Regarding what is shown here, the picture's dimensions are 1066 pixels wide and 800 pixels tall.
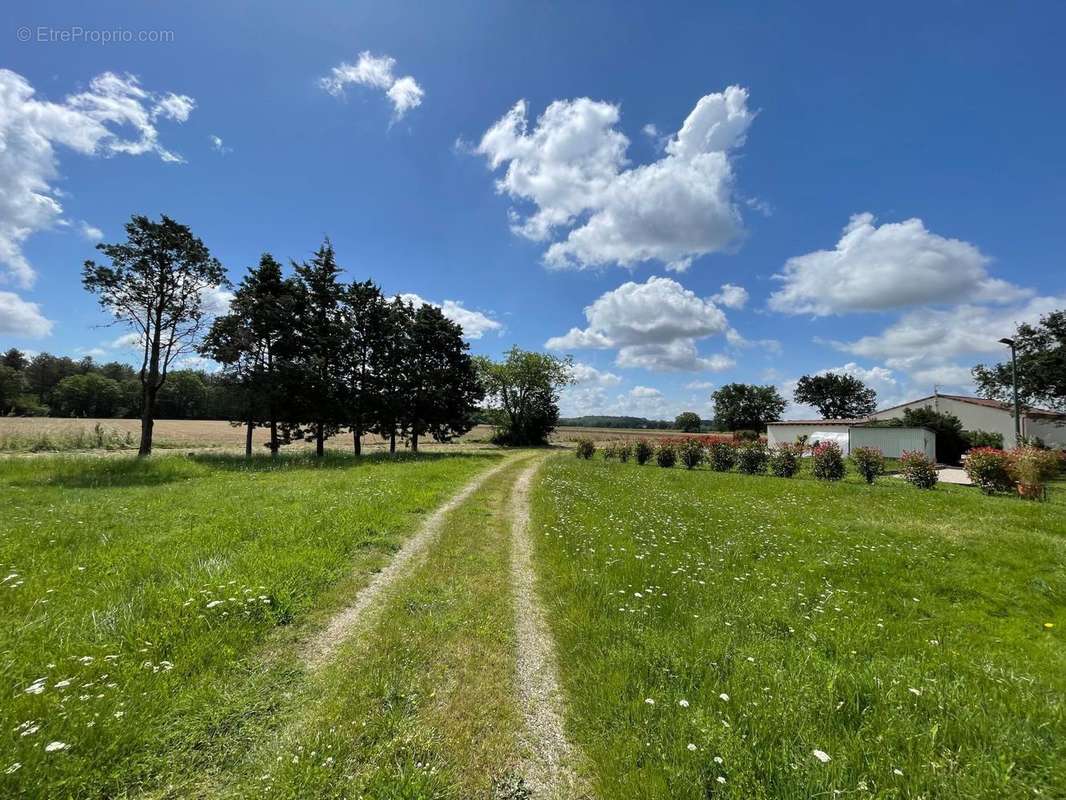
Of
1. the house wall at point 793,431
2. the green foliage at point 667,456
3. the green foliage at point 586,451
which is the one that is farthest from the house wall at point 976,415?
the green foliage at point 586,451

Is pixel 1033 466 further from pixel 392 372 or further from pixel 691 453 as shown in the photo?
pixel 392 372

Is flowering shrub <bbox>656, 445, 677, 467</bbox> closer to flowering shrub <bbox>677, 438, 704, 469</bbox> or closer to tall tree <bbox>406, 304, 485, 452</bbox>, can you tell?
flowering shrub <bbox>677, 438, 704, 469</bbox>

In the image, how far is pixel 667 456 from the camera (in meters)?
29.0

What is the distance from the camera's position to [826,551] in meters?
8.52

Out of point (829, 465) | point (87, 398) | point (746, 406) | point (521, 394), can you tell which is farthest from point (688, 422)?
point (87, 398)

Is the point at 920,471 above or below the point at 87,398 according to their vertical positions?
below

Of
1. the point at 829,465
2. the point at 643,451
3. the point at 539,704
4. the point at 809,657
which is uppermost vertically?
the point at 829,465

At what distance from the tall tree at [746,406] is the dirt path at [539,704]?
9195 centimetres

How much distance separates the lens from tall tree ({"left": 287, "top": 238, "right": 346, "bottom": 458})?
26.7 m

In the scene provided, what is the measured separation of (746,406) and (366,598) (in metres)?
99.7

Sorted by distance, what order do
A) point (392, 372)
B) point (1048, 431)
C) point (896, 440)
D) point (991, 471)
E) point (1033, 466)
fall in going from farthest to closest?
point (1048, 431) < point (392, 372) < point (896, 440) < point (991, 471) < point (1033, 466)

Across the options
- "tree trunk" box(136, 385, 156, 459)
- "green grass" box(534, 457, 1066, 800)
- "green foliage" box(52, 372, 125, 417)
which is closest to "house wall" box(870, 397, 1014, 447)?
"green grass" box(534, 457, 1066, 800)

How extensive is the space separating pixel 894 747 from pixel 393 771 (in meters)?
3.96

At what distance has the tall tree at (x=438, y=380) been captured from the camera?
3506 centimetres
